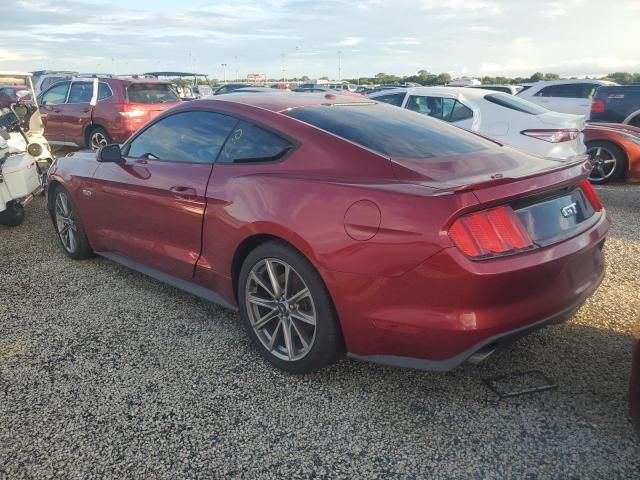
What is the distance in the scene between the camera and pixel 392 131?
10.0 ft

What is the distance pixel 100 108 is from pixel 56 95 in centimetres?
185

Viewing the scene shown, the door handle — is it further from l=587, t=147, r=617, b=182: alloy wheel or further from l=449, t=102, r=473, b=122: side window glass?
l=587, t=147, r=617, b=182: alloy wheel

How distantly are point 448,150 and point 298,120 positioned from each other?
834 mm

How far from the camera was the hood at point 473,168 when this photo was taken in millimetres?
2398

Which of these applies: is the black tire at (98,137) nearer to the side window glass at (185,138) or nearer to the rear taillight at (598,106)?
the side window glass at (185,138)

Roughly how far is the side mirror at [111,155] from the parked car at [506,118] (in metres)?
4.48

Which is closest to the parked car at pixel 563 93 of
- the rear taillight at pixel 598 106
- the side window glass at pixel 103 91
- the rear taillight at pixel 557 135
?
the rear taillight at pixel 598 106

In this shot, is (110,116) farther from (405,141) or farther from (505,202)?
(505,202)

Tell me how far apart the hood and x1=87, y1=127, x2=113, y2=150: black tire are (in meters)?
9.16

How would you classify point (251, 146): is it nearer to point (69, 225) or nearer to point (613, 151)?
point (69, 225)

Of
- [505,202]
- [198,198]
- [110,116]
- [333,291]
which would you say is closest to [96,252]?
[198,198]

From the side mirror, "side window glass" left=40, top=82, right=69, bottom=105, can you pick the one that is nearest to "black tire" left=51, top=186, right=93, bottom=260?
the side mirror

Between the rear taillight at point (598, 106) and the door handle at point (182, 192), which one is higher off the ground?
the door handle at point (182, 192)

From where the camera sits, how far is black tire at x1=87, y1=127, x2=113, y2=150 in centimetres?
1056
